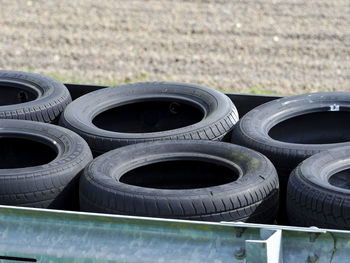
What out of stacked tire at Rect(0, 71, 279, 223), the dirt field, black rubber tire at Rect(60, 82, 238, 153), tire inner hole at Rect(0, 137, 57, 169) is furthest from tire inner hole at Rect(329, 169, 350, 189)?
the dirt field

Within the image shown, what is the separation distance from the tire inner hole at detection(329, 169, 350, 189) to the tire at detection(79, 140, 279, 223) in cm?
37

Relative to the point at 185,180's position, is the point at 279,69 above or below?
below

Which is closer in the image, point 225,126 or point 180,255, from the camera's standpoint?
point 180,255

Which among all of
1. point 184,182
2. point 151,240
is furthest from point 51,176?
point 151,240

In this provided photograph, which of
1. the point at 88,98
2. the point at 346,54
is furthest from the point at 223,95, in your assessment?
the point at 346,54

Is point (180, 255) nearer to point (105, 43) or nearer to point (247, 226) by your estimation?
point (247, 226)

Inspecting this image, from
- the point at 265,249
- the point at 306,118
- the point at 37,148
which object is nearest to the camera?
the point at 265,249

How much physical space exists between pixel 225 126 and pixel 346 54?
5.49 metres

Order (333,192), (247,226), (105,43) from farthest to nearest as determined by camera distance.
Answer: (105,43) < (333,192) < (247,226)

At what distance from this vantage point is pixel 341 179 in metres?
3.72

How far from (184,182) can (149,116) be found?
39.9 inches

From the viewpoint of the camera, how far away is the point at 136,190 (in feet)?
10.6

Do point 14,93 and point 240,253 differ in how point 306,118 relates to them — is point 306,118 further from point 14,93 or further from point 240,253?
point 240,253

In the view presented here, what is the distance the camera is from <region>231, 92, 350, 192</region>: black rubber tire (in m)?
3.72
